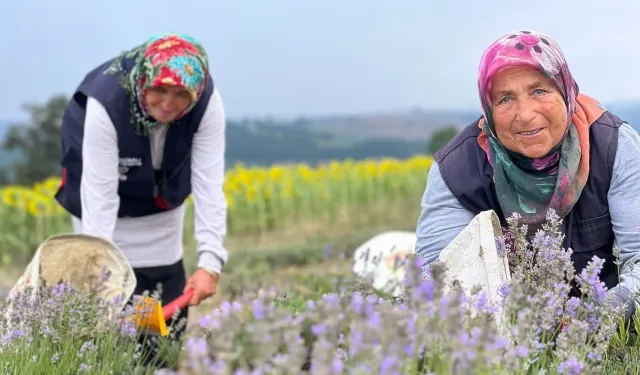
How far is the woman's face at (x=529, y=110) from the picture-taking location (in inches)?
102

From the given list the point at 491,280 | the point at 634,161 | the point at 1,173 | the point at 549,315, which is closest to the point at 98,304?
the point at 491,280

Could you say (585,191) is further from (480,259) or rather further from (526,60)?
(480,259)

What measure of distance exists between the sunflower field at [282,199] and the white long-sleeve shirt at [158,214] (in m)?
4.68

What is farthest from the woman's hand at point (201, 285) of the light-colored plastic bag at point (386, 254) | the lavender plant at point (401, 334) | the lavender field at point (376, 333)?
the lavender plant at point (401, 334)

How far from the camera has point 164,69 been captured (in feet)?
11.0

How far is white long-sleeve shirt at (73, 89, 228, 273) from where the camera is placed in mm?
3489

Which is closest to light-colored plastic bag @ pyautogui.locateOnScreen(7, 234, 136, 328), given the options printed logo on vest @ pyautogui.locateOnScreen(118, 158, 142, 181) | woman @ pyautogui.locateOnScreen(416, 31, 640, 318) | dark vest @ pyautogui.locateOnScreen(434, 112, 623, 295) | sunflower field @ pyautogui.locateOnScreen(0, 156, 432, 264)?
printed logo on vest @ pyautogui.locateOnScreen(118, 158, 142, 181)

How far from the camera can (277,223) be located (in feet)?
32.7

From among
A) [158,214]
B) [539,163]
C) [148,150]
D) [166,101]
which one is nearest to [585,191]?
[539,163]

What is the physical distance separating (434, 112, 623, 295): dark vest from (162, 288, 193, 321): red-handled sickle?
1273 mm

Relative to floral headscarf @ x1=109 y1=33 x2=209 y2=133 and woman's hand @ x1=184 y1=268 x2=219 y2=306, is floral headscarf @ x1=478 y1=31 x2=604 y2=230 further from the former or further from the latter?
woman's hand @ x1=184 y1=268 x2=219 y2=306

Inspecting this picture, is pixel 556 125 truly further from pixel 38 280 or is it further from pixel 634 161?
pixel 38 280

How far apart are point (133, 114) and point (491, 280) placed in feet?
6.34

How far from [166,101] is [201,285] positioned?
2.75 feet
